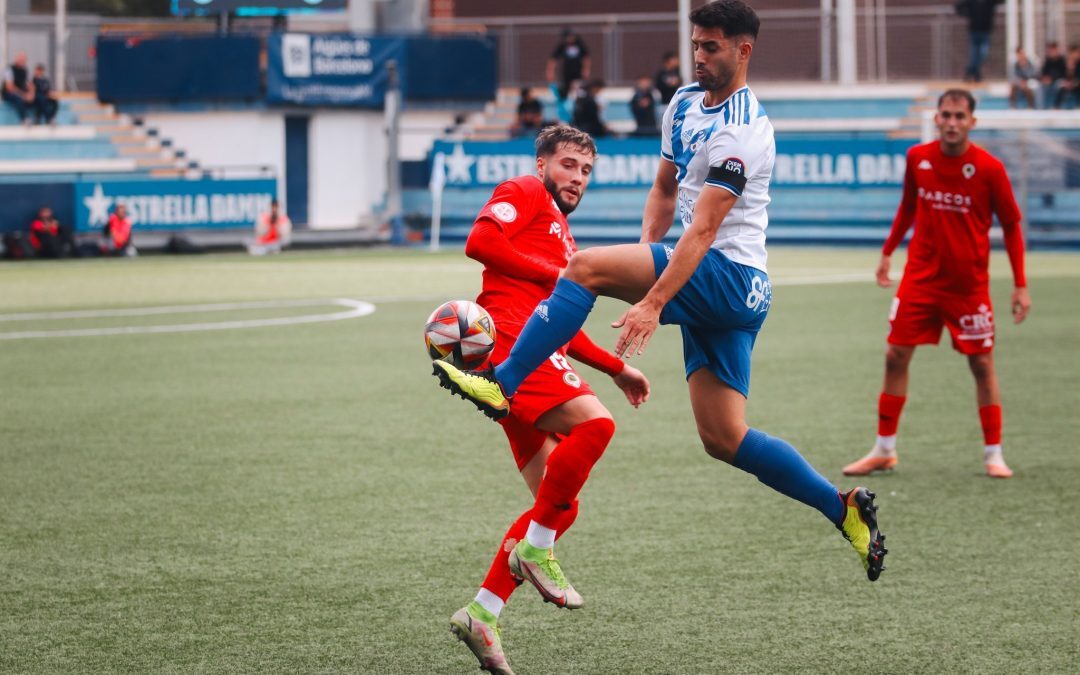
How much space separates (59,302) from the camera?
19688 mm

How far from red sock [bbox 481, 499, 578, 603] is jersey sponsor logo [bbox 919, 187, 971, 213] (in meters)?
4.19

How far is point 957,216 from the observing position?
8930 millimetres

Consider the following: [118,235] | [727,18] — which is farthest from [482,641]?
[118,235]

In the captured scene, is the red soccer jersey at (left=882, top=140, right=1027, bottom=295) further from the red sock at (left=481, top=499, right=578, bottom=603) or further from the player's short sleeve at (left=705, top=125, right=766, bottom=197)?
the red sock at (left=481, top=499, right=578, bottom=603)

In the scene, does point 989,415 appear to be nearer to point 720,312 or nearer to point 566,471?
point 720,312

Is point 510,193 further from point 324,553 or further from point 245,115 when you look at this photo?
point 245,115

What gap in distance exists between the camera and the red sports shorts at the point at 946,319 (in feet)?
29.2

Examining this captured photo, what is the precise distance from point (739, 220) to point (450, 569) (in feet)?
7.01

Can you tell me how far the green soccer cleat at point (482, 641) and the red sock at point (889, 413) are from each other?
14.2 feet

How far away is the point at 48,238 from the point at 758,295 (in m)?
24.6

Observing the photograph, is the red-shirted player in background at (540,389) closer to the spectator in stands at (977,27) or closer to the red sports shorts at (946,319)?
the red sports shorts at (946,319)

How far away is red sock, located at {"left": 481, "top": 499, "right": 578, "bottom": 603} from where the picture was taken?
5309 mm

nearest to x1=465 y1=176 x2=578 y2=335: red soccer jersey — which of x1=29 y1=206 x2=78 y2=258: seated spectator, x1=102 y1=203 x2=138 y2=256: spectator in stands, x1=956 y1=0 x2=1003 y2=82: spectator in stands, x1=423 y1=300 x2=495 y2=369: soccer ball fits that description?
x1=423 y1=300 x2=495 y2=369: soccer ball

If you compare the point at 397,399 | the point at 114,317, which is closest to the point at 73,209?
the point at 114,317
